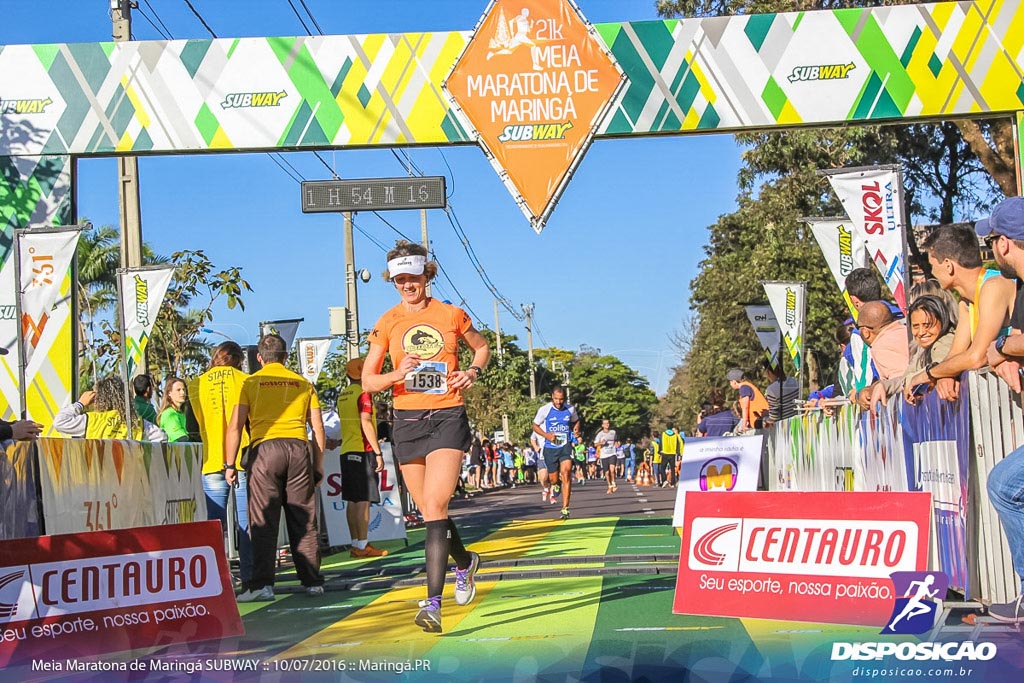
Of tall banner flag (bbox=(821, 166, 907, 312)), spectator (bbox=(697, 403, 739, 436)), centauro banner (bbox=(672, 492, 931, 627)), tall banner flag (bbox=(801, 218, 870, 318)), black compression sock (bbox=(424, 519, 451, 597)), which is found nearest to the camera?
centauro banner (bbox=(672, 492, 931, 627))

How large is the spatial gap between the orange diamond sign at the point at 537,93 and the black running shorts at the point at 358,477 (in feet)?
11.1

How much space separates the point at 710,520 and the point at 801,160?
65.5ft

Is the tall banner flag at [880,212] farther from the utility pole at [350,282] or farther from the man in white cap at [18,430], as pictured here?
the utility pole at [350,282]

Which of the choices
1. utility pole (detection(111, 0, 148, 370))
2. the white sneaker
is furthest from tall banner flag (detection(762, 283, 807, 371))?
the white sneaker

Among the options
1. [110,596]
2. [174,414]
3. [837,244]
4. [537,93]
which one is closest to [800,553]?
[110,596]

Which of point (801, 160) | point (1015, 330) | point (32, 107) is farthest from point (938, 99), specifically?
point (801, 160)

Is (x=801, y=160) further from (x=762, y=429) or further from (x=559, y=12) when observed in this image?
(x=559, y=12)

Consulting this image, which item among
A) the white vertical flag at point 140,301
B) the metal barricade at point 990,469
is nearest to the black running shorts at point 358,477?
the white vertical flag at point 140,301

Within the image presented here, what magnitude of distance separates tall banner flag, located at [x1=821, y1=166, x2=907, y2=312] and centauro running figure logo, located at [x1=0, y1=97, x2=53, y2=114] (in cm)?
737

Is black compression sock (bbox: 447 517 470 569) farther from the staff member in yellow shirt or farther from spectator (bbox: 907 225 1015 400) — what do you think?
the staff member in yellow shirt

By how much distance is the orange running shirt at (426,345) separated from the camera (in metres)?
6.96

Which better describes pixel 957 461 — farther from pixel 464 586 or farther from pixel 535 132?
pixel 535 132

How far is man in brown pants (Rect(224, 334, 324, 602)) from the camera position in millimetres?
9219

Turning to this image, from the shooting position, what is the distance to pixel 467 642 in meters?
6.18
